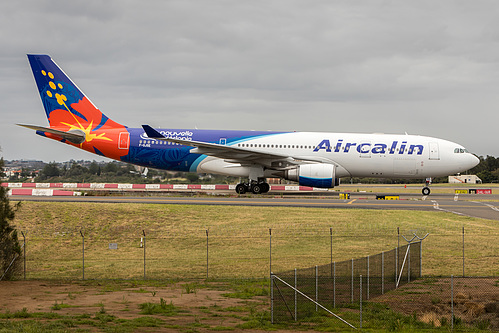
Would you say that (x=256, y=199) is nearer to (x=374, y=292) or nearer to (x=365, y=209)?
(x=365, y=209)

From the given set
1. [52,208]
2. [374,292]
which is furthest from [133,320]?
[52,208]

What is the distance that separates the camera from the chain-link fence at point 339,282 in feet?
43.5

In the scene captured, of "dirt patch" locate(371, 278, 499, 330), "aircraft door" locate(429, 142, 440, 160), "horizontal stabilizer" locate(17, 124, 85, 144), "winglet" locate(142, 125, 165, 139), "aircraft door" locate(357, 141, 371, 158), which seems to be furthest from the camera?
"aircraft door" locate(429, 142, 440, 160)

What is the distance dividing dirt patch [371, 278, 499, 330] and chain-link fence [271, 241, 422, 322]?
1.53 feet

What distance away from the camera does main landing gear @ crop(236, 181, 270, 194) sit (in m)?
40.3

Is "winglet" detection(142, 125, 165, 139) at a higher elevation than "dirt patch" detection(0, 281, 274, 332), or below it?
higher

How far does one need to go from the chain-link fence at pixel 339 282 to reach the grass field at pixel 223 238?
2.79m

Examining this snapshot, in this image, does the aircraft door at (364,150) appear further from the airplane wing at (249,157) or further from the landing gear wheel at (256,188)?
the landing gear wheel at (256,188)

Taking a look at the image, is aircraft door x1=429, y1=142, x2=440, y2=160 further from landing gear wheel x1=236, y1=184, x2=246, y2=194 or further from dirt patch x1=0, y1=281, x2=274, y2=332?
dirt patch x1=0, y1=281, x2=274, y2=332

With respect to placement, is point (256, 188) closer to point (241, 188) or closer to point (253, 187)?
point (253, 187)

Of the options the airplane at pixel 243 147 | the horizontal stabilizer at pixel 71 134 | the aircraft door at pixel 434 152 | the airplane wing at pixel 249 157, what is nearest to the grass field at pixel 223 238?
the airplane wing at pixel 249 157

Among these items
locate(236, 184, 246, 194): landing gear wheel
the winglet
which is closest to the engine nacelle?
locate(236, 184, 246, 194): landing gear wheel

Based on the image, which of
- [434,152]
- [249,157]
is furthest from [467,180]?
[249,157]

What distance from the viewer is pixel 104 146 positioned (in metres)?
41.0
